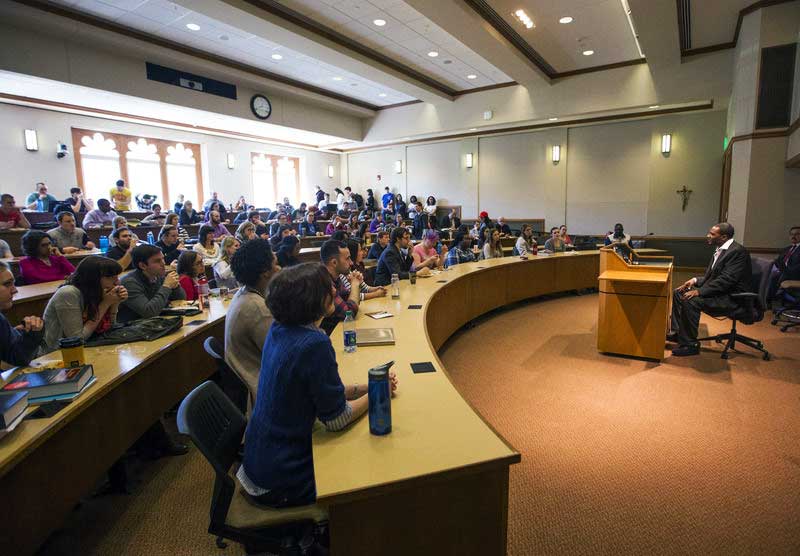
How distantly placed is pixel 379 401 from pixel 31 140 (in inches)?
474

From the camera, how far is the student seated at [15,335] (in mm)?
2174

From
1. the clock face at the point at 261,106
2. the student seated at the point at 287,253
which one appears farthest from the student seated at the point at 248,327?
the clock face at the point at 261,106

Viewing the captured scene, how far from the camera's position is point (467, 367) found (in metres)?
4.38

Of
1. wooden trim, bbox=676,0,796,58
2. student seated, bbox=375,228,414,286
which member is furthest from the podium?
wooden trim, bbox=676,0,796,58

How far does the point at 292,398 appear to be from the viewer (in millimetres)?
1456

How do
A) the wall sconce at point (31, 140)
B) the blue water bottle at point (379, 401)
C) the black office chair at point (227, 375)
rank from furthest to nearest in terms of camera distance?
1. the wall sconce at point (31, 140)
2. the black office chair at point (227, 375)
3. the blue water bottle at point (379, 401)

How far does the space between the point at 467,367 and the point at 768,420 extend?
235 cm

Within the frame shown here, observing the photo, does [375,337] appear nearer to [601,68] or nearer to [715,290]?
[715,290]

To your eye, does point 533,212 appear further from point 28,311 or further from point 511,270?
point 28,311

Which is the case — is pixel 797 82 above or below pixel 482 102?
below

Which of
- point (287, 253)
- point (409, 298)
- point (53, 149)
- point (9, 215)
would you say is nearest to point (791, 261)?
point (409, 298)

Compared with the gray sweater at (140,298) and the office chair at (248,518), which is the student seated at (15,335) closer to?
the gray sweater at (140,298)

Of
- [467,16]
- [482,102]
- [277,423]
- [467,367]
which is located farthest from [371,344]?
[482,102]

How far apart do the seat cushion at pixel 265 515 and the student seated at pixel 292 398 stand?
0.08 ft
